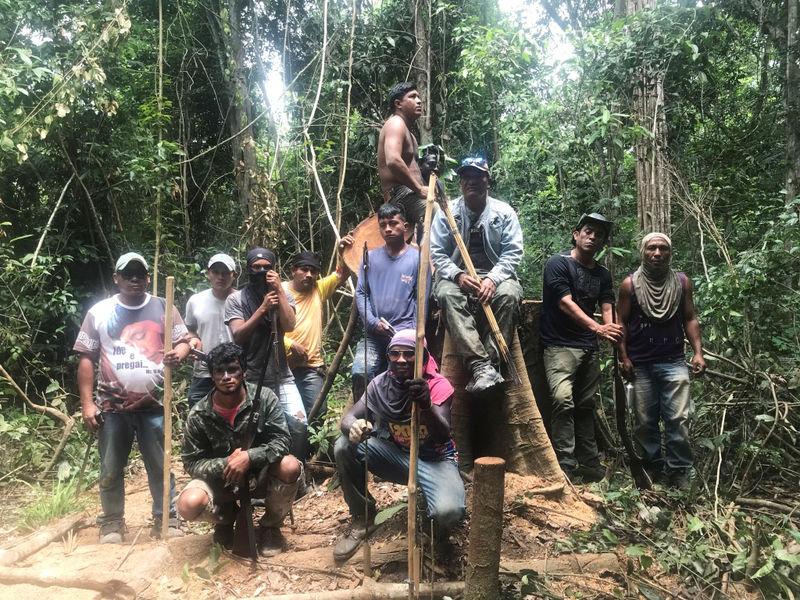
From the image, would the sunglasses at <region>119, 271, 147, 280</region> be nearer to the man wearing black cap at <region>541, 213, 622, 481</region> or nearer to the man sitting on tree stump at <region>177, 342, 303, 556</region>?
the man sitting on tree stump at <region>177, 342, 303, 556</region>

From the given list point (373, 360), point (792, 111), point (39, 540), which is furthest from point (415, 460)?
point (792, 111)

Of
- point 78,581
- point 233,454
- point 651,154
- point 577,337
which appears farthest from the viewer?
point 651,154

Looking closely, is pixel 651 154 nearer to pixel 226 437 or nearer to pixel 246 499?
pixel 226 437

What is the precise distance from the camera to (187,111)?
35.8 ft

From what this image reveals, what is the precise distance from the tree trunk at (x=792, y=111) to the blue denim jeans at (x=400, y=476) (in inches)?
251

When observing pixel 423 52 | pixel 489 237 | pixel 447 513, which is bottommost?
pixel 447 513

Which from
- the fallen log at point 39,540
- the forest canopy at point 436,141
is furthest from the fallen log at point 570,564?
the fallen log at point 39,540

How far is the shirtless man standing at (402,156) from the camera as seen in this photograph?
4.77m

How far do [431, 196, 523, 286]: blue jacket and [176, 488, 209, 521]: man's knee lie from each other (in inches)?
87.8

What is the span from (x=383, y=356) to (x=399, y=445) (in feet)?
3.23

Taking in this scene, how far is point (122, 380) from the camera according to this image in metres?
4.20

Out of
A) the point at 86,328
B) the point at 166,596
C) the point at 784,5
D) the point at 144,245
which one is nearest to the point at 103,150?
the point at 144,245

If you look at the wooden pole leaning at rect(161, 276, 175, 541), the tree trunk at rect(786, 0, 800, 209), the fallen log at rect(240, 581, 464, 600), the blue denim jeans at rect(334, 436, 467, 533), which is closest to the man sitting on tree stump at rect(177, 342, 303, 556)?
the wooden pole leaning at rect(161, 276, 175, 541)

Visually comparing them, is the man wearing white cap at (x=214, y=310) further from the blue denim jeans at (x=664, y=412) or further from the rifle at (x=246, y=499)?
the blue denim jeans at (x=664, y=412)
